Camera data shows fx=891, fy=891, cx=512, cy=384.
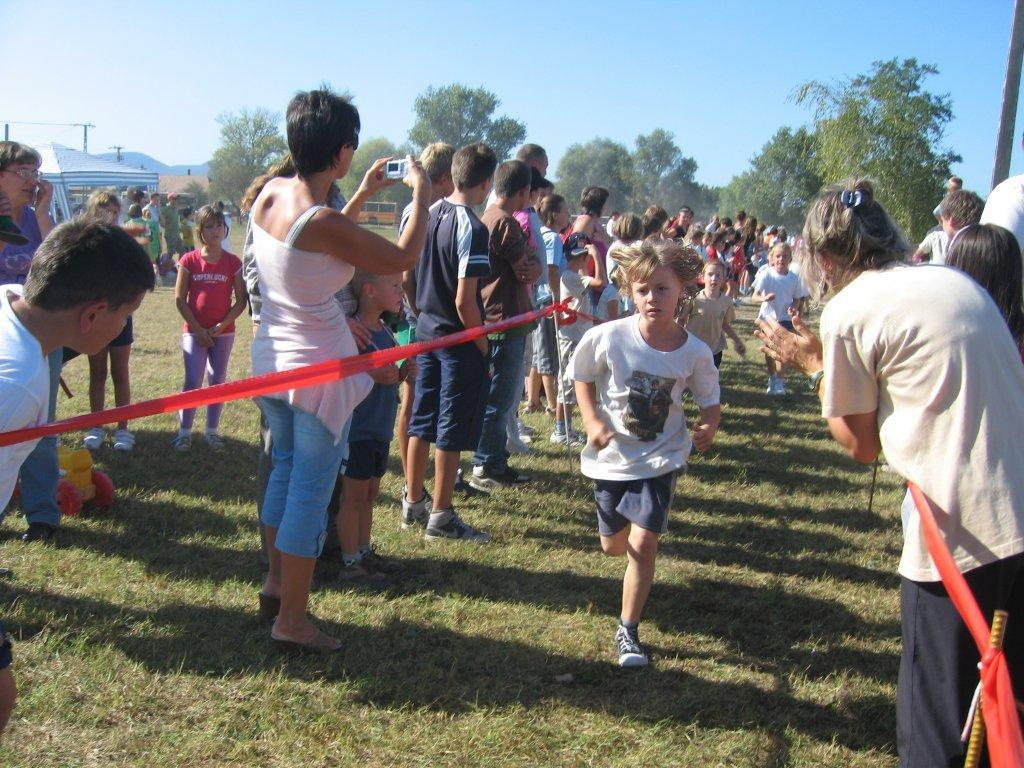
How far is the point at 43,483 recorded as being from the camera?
5.28 m

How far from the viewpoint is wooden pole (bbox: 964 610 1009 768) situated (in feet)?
7.14

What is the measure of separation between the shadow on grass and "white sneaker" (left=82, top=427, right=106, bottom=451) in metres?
3.00

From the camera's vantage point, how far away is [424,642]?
4.34 meters

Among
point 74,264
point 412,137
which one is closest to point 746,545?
point 74,264

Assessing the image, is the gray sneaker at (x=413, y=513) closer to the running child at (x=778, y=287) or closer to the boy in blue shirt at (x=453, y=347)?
the boy in blue shirt at (x=453, y=347)

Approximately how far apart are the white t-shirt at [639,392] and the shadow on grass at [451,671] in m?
0.97

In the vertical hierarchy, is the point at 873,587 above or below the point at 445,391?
below

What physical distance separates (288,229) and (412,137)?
143 metres

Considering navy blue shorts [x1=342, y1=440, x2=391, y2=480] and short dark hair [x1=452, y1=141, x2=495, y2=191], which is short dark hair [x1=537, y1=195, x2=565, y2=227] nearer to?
short dark hair [x1=452, y1=141, x2=495, y2=191]

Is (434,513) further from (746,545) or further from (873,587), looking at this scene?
(873,587)

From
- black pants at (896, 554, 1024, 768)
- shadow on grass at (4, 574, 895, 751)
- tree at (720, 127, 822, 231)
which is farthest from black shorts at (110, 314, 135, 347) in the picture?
tree at (720, 127, 822, 231)

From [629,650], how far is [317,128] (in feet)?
8.93

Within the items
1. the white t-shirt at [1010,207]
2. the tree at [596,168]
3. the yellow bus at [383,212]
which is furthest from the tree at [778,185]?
the white t-shirt at [1010,207]

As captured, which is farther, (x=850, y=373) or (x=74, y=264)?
(x=850, y=373)
